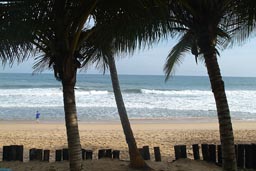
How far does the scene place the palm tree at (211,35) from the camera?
4672 mm

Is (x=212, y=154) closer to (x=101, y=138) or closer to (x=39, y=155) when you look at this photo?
(x=39, y=155)

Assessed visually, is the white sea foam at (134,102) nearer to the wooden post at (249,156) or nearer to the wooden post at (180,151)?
the wooden post at (180,151)

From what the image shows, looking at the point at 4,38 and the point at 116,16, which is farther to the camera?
the point at 116,16

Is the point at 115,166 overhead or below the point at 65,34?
below

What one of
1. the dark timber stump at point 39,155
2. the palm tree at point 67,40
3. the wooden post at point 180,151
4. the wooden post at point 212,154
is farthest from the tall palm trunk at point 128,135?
the palm tree at point 67,40

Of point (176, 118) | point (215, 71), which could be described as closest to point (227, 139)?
point (215, 71)

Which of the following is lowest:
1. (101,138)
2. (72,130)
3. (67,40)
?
(101,138)

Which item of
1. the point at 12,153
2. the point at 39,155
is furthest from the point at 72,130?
the point at 12,153

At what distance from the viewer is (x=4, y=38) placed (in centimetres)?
361

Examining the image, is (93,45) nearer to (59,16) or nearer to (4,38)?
(59,16)

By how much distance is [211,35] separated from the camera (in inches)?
185

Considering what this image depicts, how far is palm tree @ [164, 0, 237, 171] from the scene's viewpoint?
4.67 m

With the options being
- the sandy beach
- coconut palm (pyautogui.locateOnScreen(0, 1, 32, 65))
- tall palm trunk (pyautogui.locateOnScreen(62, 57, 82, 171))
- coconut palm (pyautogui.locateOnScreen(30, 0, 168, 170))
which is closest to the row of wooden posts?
the sandy beach

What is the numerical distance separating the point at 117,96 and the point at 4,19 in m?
3.36
